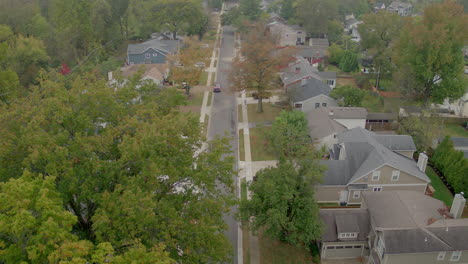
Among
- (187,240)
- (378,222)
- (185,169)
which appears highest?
(185,169)

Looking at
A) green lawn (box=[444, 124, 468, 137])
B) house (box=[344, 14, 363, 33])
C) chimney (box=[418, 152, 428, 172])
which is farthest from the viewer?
house (box=[344, 14, 363, 33])

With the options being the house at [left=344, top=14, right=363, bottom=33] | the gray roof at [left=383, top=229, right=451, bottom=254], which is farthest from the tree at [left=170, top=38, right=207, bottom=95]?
the house at [left=344, top=14, right=363, bottom=33]

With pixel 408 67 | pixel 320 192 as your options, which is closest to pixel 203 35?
pixel 408 67

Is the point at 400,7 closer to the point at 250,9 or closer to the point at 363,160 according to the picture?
the point at 250,9

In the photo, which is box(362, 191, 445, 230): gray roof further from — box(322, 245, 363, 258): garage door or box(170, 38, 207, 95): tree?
box(170, 38, 207, 95): tree

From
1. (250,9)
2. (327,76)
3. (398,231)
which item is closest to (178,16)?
(250,9)

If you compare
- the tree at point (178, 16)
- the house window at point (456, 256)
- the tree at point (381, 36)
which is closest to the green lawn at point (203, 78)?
the tree at point (178, 16)

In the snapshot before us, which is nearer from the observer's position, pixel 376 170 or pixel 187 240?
pixel 187 240

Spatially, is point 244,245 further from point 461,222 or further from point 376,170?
point 461,222
